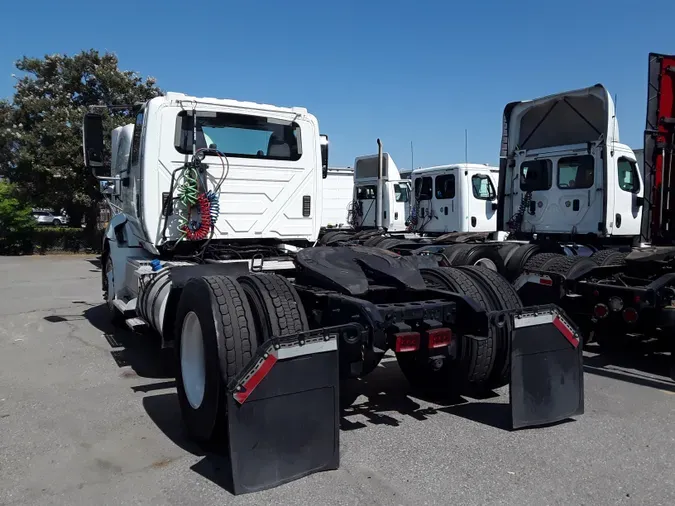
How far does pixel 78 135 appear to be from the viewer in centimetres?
2156

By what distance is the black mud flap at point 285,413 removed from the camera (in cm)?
345

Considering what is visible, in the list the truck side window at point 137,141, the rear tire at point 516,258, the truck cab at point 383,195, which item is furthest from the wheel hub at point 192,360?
the truck cab at point 383,195

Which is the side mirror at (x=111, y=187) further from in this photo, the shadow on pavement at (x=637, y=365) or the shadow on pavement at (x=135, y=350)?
the shadow on pavement at (x=637, y=365)

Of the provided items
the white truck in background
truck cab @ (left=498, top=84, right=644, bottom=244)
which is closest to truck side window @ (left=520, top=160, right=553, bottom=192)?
truck cab @ (left=498, top=84, right=644, bottom=244)

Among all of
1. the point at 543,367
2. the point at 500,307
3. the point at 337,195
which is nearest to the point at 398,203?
the point at 337,195

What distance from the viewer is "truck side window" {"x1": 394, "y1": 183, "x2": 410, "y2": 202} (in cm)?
1778

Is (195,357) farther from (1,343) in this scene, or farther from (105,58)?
(105,58)

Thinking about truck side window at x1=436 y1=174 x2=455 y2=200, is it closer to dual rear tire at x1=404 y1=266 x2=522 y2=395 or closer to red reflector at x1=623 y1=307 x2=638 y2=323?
red reflector at x1=623 y1=307 x2=638 y2=323

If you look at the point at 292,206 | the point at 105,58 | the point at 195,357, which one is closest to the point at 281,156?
the point at 292,206

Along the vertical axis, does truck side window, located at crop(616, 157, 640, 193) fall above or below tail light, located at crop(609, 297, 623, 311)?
above

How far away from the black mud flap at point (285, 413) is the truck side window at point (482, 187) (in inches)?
443

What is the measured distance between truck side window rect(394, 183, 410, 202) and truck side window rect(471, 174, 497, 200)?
3703mm

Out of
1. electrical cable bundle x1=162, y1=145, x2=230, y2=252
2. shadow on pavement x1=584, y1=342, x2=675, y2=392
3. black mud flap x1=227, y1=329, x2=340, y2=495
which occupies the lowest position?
shadow on pavement x1=584, y1=342, x2=675, y2=392

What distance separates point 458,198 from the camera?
14.2 meters
